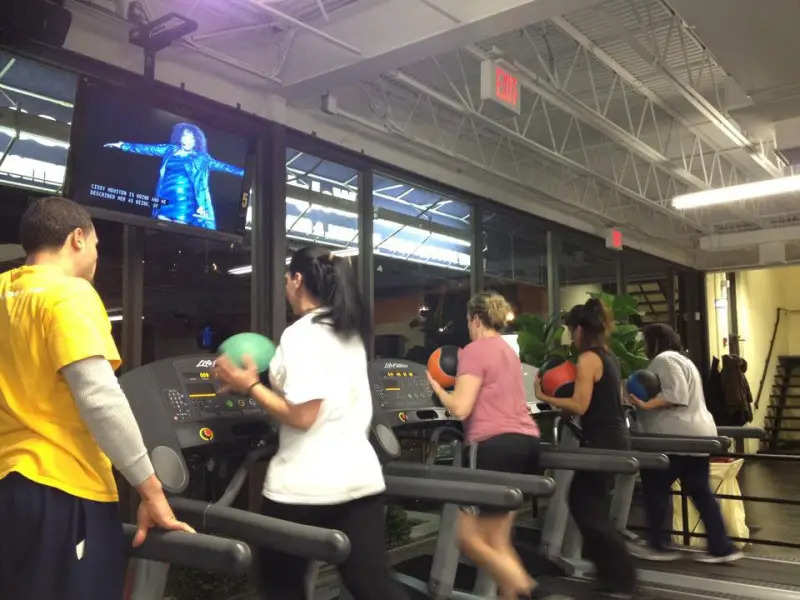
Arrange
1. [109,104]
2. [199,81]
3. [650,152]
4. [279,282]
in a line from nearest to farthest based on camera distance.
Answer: [109,104]
[199,81]
[279,282]
[650,152]

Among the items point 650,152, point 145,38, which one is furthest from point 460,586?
point 650,152

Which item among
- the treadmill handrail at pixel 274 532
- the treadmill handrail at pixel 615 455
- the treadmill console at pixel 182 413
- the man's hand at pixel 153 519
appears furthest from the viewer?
the treadmill handrail at pixel 615 455

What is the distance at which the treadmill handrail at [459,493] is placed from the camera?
253cm

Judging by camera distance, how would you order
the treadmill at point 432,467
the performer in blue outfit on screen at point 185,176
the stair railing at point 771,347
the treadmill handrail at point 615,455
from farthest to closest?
the stair railing at point 771,347, the performer in blue outfit on screen at point 185,176, the treadmill handrail at point 615,455, the treadmill at point 432,467

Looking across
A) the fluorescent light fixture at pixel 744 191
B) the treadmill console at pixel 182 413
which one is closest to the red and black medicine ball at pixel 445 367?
the treadmill console at pixel 182 413

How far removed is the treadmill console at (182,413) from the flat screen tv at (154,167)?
1383mm

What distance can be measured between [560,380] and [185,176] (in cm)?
225

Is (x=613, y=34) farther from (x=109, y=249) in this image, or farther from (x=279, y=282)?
(x=109, y=249)

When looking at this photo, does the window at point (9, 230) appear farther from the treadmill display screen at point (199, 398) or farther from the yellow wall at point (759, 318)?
the yellow wall at point (759, 318)

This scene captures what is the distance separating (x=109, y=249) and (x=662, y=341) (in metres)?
3.27

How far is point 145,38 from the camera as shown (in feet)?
11.9

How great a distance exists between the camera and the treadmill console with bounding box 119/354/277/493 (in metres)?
2.22

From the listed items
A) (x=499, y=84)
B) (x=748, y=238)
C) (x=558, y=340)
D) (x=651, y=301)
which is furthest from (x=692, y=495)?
(x=651, y=301)
